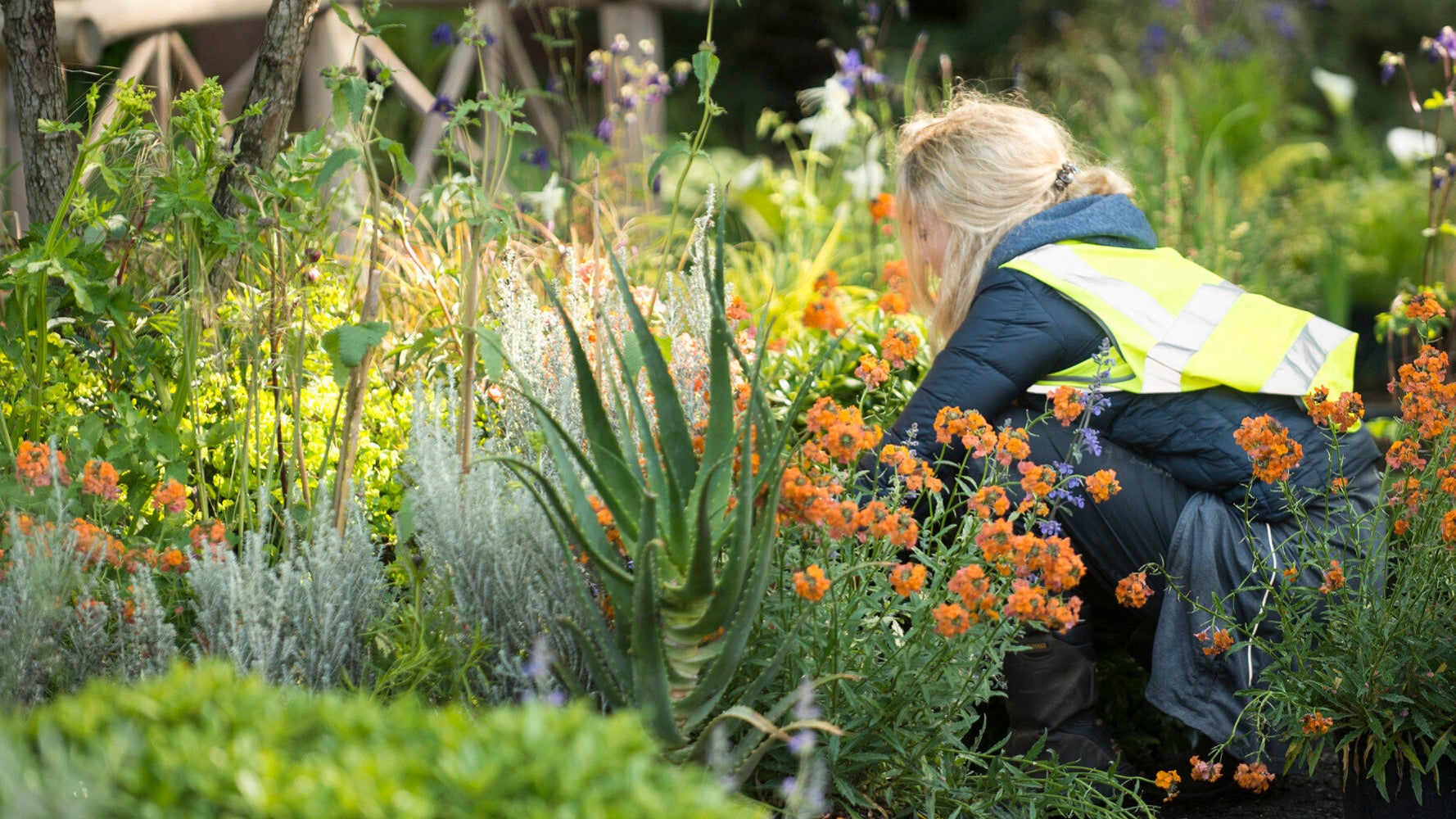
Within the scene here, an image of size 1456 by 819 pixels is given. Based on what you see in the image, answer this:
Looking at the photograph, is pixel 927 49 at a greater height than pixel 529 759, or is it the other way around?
pixel 927 49

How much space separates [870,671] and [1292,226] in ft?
16.8

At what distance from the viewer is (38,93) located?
95.9 inches

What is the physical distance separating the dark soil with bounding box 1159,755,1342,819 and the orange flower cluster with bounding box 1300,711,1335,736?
0.55 m

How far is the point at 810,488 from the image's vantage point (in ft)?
5.39

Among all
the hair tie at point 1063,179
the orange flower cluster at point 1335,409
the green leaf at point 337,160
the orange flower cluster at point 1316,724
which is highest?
the green leaf at point 337,160

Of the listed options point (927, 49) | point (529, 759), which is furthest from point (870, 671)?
point (927, 49)

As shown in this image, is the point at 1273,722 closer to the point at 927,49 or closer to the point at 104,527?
the point at 104,527

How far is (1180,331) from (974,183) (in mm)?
526

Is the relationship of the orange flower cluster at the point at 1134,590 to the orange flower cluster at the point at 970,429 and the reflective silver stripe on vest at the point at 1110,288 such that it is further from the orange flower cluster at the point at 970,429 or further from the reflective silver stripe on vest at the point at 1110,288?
the reflective silver stripe on vest at the point at 1110,288

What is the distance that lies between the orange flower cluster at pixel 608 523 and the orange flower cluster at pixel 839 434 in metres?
0.30

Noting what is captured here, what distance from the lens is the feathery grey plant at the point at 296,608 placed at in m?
1.78

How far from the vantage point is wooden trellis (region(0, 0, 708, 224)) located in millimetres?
3264

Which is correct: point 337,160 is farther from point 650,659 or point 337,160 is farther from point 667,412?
point 650,659

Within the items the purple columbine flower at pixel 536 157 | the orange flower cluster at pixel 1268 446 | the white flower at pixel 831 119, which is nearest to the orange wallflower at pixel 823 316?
the orange flower cluster at pixel 1268 446
